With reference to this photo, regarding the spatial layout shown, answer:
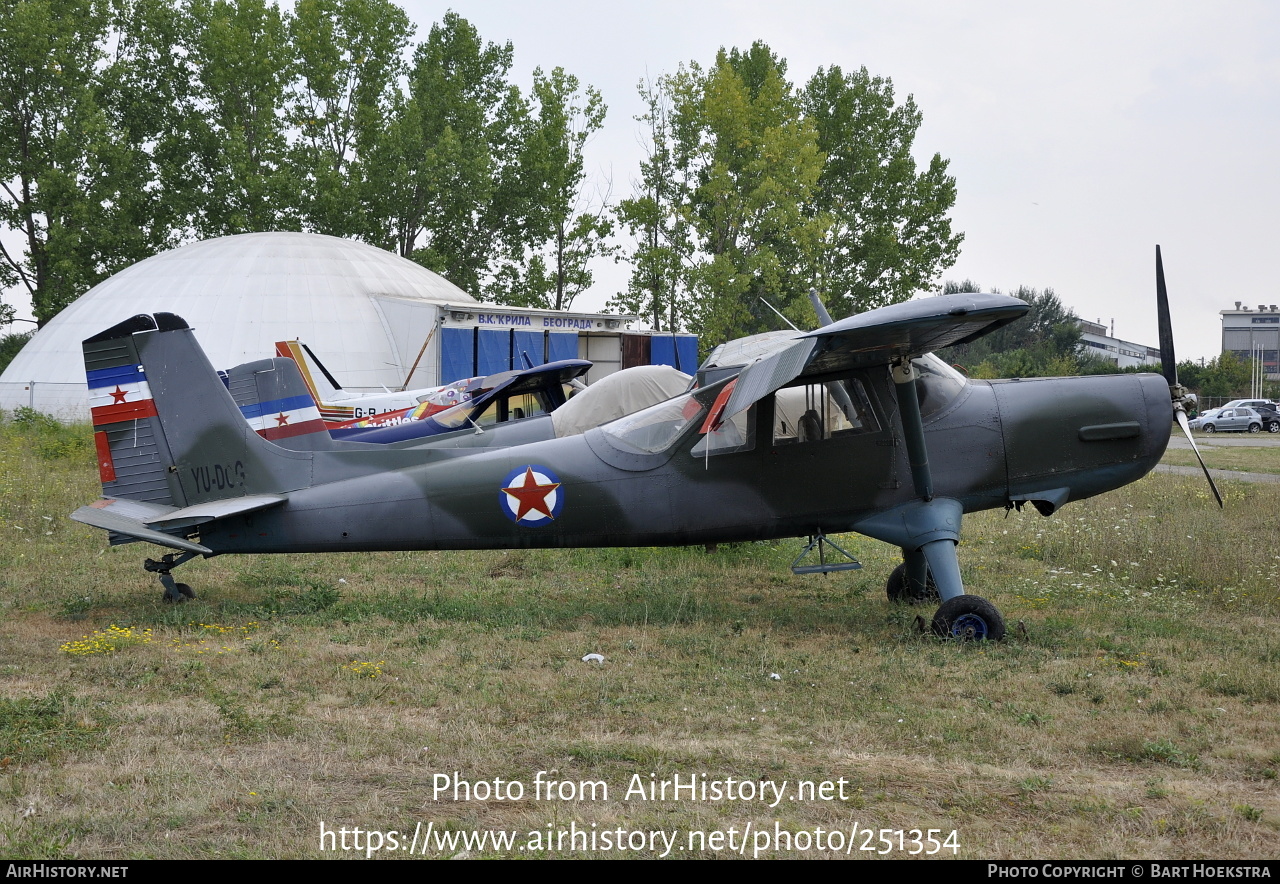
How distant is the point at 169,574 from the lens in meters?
8.55

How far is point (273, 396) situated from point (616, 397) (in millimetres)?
5450

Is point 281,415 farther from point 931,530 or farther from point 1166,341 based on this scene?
point 1166,341

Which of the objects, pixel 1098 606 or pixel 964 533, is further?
pixel 964 533

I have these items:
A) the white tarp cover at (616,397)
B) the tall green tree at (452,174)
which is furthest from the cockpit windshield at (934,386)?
the tall green tree at (452,174)

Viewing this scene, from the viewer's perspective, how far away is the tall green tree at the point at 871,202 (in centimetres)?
4528

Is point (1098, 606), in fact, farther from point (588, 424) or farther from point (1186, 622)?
point (588, 424)

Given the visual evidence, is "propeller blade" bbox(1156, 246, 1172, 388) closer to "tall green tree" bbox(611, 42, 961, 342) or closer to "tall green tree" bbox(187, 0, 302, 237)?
"tall green tree" bbox(611, 42, 961, 342)

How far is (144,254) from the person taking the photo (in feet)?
134

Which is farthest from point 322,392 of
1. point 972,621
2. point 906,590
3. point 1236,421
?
point 1236,421

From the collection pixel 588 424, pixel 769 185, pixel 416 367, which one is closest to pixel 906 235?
pixel 769 185

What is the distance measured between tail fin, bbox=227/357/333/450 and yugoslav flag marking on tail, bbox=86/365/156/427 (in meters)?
5.17

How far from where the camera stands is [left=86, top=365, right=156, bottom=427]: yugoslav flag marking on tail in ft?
27.8

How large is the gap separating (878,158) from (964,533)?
35852mm

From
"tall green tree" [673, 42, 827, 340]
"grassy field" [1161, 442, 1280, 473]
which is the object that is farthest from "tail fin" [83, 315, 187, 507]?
"tall green tree" [673, 42, 827, 340]
